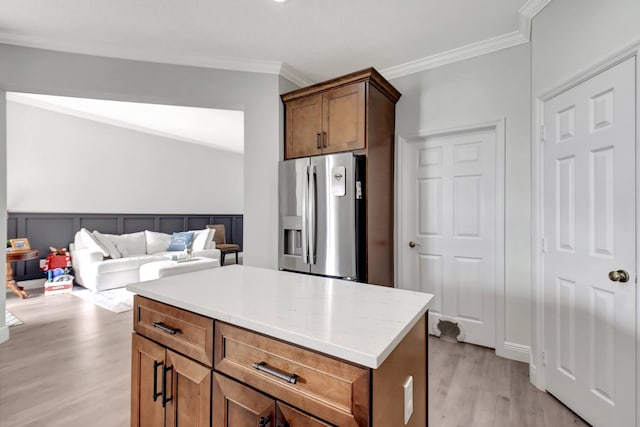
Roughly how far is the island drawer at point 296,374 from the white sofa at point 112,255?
4536mm

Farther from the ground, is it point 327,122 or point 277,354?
point 327,122

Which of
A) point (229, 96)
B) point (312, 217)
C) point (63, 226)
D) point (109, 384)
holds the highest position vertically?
point (229, 96)

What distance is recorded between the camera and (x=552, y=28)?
2.03 metres

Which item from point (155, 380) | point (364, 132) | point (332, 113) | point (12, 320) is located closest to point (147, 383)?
point (155, 380)

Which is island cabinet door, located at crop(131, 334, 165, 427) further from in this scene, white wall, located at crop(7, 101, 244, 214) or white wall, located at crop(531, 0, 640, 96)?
white wall, located at crop(7, 101, 244, 214)

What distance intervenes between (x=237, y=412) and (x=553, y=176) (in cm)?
222

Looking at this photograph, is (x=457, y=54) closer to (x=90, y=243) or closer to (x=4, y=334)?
(x=4, y=334)

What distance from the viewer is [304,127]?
2.94 m

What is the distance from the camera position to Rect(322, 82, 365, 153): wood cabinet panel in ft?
8.50

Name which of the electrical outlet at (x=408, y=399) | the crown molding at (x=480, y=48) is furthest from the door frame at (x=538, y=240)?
the electrical outlet at (x=408, y=399)

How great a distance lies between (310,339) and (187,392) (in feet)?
2.09

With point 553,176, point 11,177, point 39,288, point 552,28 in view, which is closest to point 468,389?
point 553,176

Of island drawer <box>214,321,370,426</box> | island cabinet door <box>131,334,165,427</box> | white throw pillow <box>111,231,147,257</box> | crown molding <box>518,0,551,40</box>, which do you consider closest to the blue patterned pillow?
white throw pillow <box>111,231,147,257</box>

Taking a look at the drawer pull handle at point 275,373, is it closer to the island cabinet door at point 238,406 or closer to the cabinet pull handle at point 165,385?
the island cabinet door at point 238,406
